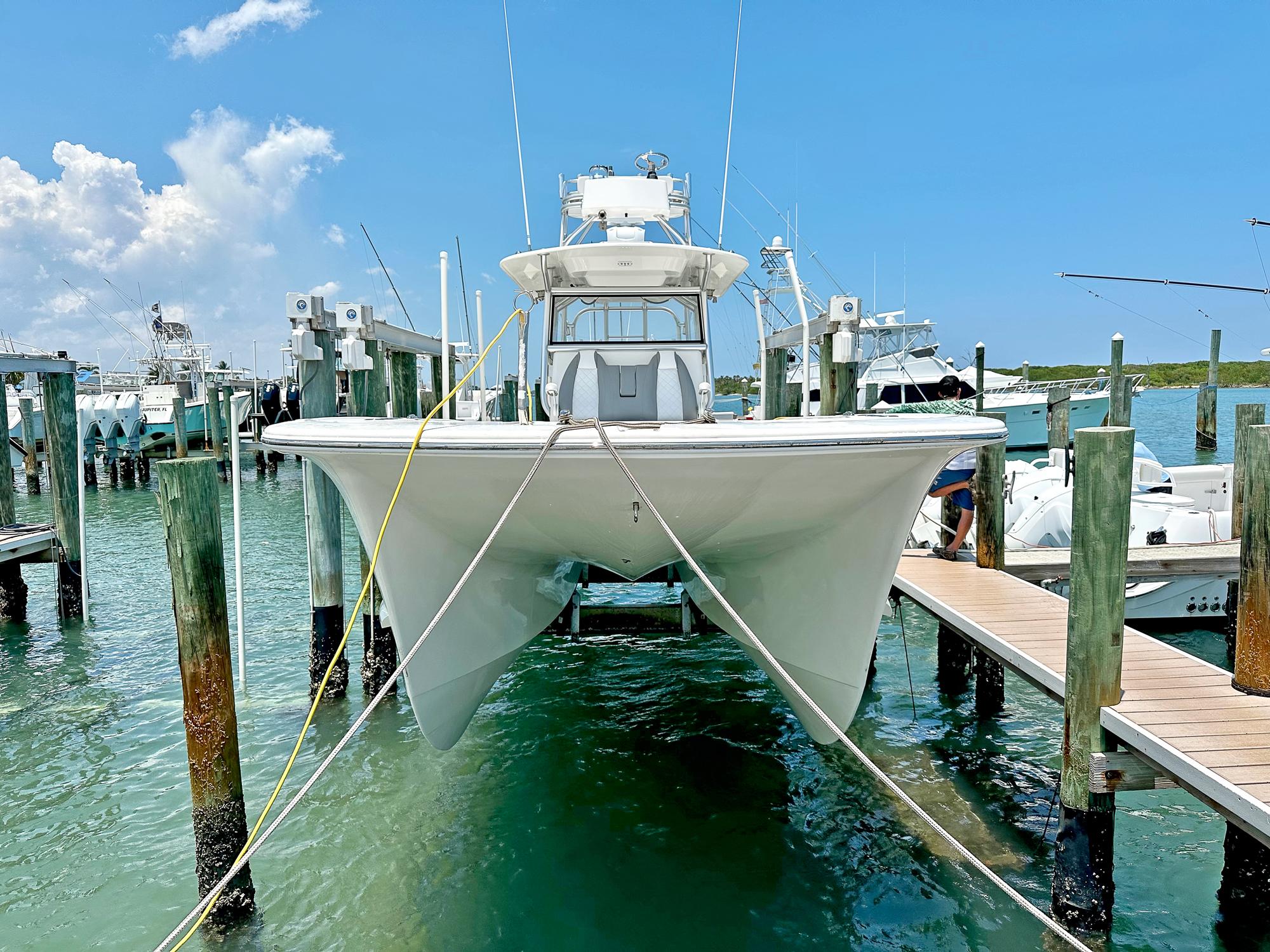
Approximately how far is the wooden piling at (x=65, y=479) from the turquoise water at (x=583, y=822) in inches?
59.7

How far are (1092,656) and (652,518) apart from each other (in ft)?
7.00

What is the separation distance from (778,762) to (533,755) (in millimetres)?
1827

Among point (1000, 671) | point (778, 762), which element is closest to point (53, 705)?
point (778, 762)

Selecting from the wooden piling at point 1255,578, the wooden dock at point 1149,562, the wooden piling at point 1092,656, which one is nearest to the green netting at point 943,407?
the wooden dock at point 1149,562

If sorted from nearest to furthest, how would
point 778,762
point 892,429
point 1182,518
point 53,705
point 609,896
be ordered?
point 892,429, point 609,896, point 778,762, point 53,705, point 1182,518

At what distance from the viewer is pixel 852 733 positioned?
6.56m

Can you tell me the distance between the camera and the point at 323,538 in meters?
7.06

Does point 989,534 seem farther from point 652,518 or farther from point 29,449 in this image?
point 29,449

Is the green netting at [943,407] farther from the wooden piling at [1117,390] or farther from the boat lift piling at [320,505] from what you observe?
the wooden piling at [1117,390]

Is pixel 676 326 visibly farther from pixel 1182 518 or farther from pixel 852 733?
pixel 1182 518

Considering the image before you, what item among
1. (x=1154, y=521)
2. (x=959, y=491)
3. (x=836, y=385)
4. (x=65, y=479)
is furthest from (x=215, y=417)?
(x=1154, y=521)

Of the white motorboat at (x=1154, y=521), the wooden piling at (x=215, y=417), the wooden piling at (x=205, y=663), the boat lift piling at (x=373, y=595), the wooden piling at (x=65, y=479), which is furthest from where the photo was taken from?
the wooden piling at (x=215, y=417)

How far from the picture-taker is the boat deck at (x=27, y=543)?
8.97 meters

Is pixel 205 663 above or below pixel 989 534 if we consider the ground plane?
below
